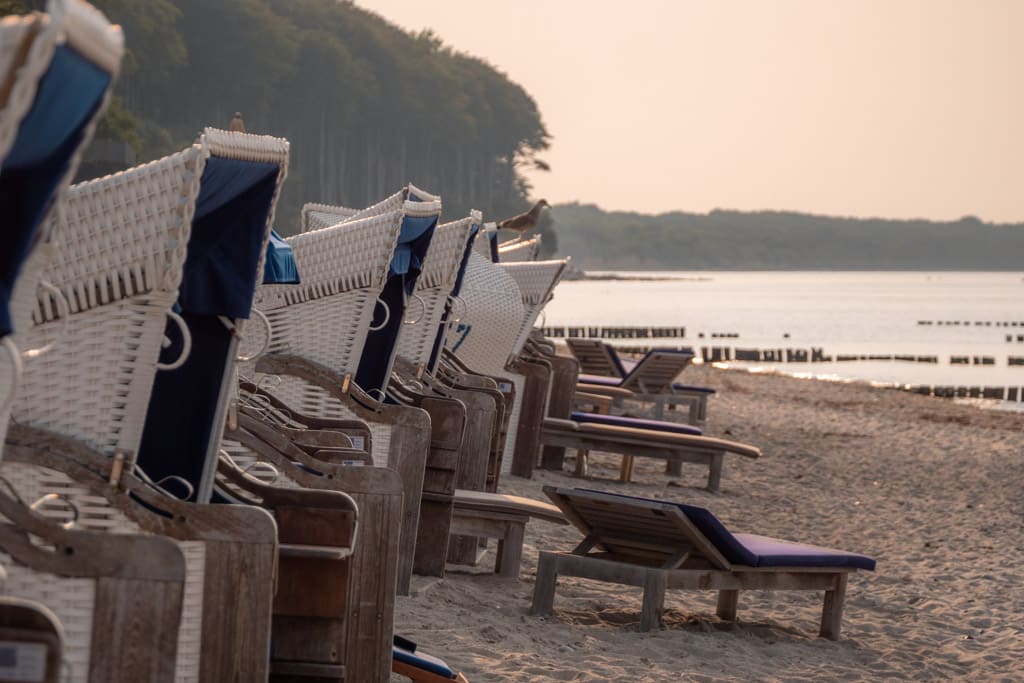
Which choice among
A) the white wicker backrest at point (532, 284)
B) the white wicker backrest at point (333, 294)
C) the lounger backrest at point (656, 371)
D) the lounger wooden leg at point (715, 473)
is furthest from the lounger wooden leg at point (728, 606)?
the lounger backrest at point (656, 371)

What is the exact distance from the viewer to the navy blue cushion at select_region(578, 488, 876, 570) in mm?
6488

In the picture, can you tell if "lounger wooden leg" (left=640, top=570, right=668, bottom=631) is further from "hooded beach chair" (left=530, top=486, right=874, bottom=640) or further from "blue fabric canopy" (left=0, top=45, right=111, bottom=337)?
"blue fabric canopy" (left=0, top=45, right=111, bottom=337)

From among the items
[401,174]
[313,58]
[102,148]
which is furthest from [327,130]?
[102,148]

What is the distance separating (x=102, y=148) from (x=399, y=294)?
1310 inches

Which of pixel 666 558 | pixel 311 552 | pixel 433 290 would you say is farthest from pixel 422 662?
pixel 433 290

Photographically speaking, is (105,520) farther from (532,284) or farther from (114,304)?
(532,284)

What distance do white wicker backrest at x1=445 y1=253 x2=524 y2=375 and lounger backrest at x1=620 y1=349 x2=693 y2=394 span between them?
5.76m

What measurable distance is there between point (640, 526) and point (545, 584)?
0.51 metres

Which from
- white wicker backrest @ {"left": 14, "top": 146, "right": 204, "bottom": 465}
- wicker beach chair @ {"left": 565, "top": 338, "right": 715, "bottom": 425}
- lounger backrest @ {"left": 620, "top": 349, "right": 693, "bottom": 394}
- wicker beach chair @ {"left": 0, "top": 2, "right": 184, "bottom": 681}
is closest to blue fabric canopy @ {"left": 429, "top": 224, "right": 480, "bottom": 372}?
white wicker backrest @ {"left": 14, "top": 146, "right": 204, "bottom": 465}

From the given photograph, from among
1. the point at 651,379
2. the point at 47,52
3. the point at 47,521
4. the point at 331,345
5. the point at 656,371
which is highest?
the point at 47,52

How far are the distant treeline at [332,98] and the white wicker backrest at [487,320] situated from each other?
99.5ft

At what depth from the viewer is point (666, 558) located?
22.5ft

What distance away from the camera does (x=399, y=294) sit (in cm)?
711

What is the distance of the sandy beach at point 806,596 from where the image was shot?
6.20 meters
